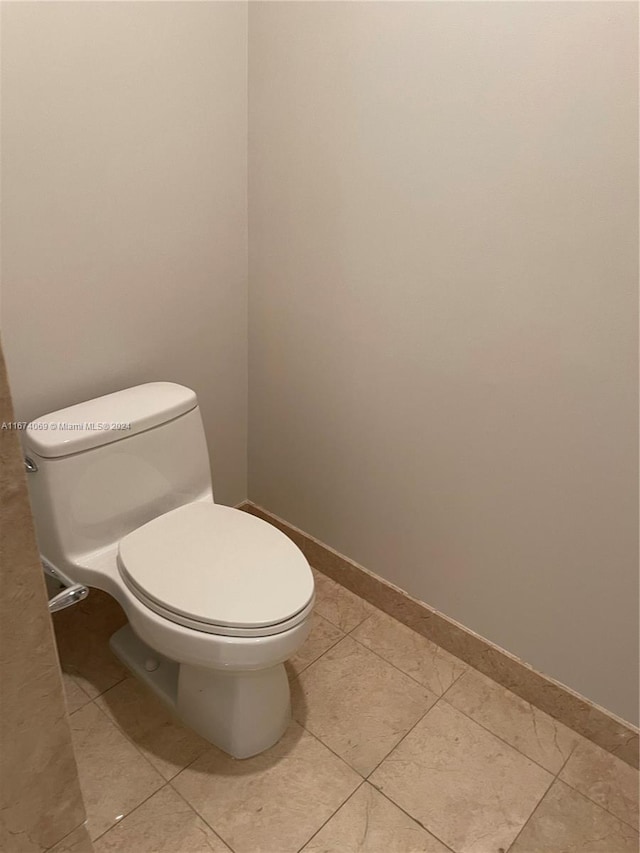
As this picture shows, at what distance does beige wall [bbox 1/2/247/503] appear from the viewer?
140 centimetres

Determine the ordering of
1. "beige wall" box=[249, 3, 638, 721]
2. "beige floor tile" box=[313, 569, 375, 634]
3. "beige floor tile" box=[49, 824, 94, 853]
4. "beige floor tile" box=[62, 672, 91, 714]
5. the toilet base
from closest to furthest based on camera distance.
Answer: "beige floor tile" box=[49, 824, 94, 853] → "beige wall" box=[249, 3, 638, 721] → the toilet base → "beige floor tile" box=[62, 672, 91, 714] → "beige floor tile" box=[313, 569, 375, 634]

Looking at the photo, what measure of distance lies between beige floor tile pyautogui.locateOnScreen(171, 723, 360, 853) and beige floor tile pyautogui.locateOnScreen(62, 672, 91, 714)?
0.33 m

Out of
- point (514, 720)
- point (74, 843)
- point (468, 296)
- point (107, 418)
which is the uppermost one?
point (468, 296)

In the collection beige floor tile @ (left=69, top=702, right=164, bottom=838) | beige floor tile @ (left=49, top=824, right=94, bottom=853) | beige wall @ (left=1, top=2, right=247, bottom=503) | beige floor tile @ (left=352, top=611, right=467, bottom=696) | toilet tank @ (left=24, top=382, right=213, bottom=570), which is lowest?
beige floor tile @ (left=69, top=702, right=164, bottom=838)

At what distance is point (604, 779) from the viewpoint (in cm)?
150

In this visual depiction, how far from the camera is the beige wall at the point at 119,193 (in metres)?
1.40

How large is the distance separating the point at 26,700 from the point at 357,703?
44.0 inches

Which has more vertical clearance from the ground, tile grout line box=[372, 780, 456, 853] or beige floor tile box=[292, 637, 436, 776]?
beige floor tile box=[292, 637, 436, 776]

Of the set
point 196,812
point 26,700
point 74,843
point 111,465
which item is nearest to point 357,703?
point 196,812

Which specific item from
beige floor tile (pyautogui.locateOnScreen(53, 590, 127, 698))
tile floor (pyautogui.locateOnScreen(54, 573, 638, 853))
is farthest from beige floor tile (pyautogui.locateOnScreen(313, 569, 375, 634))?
beige floor tile (pyautogui.locateOnScreen(53, 590, 127, 698))

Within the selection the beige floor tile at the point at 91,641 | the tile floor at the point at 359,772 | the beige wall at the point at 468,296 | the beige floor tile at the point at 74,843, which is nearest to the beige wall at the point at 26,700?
the beige floor tile at the point at 74,843

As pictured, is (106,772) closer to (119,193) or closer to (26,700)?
(26,700)

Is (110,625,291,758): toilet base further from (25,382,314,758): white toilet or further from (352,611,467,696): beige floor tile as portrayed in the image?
(352,611,467,696): beige floor tile

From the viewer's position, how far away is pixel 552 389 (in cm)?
140
